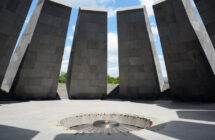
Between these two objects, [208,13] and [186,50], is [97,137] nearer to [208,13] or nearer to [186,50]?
[208,13]

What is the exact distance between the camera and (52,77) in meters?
14.7

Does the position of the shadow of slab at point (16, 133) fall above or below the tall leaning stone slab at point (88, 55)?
below

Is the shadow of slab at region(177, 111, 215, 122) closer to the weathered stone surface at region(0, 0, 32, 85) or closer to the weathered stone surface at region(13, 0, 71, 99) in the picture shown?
the weathered stone surface at region(0, 0, 32, 85)

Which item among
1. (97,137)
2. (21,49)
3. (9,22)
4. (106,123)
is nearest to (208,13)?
(106,123)

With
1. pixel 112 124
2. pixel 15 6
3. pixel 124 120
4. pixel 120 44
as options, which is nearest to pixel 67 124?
pixel 112 124

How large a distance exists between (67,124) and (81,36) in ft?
33.7

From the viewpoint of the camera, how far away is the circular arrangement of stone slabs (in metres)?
6.75

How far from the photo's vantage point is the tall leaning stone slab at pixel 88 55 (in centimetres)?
1541

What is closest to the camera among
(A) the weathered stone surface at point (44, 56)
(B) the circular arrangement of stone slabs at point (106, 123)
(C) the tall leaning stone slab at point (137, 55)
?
(B) the circular arrangement of stone slabs at point (106, 123)

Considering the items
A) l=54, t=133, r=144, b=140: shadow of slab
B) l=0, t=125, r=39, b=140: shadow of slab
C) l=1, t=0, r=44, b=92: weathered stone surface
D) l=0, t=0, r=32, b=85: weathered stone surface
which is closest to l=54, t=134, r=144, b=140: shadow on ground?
l=54, t=133, r=144, b=140: shadow of slab

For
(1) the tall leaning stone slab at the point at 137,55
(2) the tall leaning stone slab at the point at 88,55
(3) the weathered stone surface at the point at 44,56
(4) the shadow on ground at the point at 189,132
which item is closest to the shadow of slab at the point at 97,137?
(4) the shadow on ground at the point at 189,132

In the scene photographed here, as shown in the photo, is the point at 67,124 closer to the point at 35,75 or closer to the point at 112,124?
the point at 112,124

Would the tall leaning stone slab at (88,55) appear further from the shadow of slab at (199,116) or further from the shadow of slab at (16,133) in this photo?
the shadow of slab at (16,133)

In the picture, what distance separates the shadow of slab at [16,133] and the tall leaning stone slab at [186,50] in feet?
39.1
